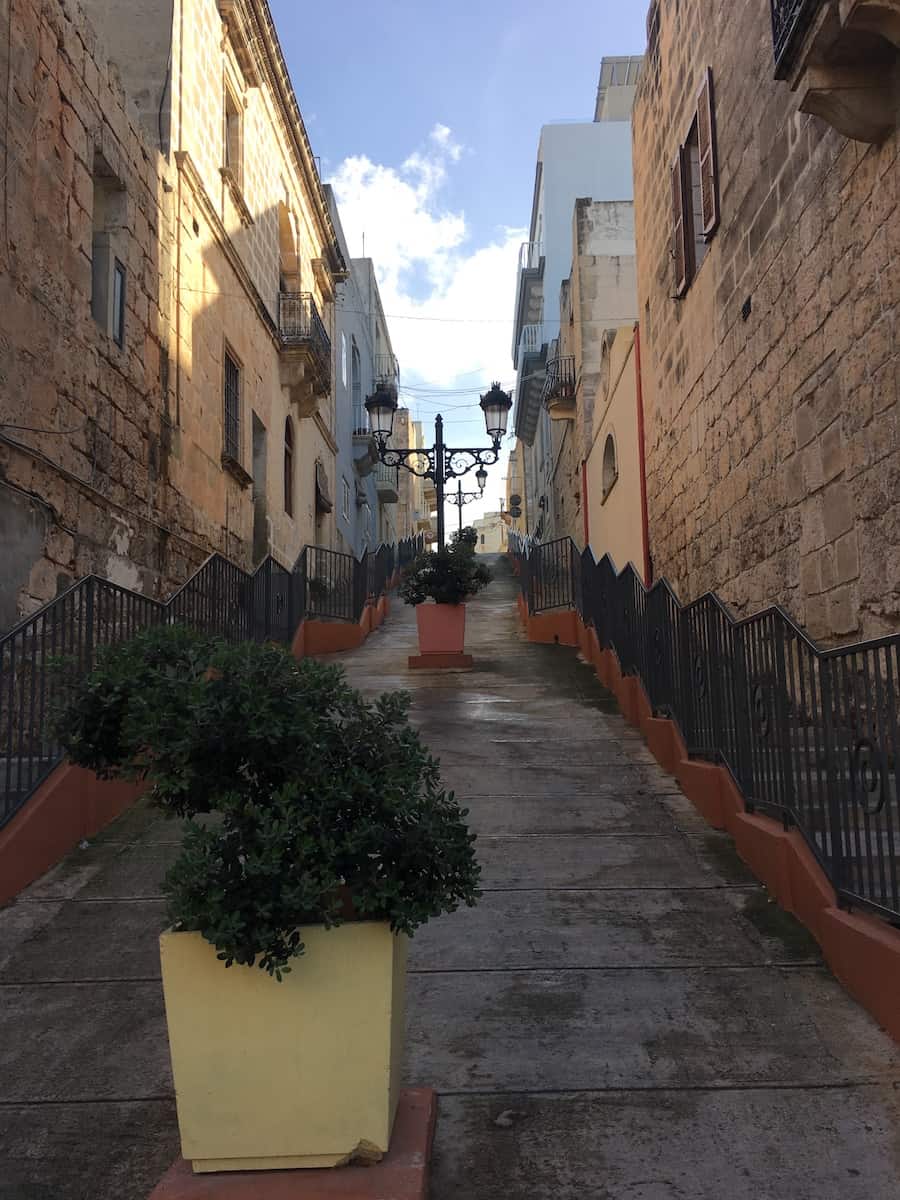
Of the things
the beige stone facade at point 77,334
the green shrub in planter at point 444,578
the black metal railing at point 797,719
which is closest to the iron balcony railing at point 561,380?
the green shrub in planter at point 444,578

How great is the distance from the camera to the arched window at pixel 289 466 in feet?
60.8

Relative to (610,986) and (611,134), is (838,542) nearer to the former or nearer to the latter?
(610,986)

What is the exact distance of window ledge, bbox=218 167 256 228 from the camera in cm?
1375

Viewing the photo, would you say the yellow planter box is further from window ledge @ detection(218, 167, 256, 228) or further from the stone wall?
window ledge @ detection(218, 167, 256, 228)

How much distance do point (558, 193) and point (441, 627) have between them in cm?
2345

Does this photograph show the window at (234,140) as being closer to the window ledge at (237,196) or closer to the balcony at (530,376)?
the window ledge at (237,196)

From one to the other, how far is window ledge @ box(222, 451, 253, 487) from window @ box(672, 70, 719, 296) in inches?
258

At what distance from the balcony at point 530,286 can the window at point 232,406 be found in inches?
804

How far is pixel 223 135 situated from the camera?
45.9 ft

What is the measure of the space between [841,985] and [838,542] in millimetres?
2815

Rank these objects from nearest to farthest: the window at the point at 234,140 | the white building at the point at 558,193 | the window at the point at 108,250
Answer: the window at the point at 108,250
the window at the point at 234,140
the white building at the point at 558,193

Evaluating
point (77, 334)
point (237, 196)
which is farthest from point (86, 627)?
point (237, 196)

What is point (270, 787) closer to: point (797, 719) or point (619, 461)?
point (797, 719)

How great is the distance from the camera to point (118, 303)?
984 cm
